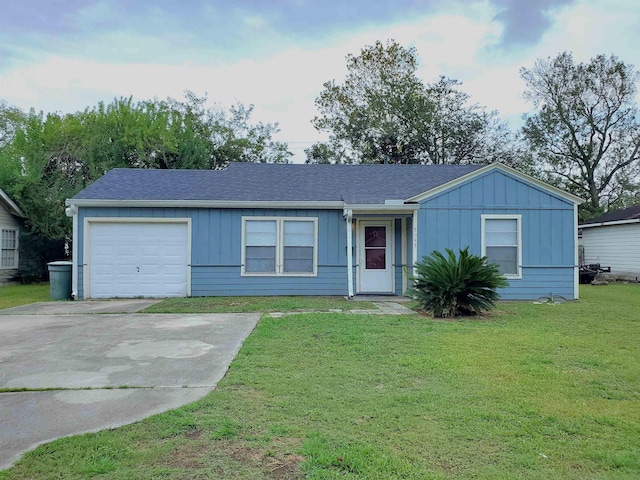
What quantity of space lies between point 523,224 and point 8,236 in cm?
1710

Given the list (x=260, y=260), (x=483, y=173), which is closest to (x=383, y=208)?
(x=483, y=173)

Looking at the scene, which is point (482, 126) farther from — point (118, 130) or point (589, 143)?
point (118, 130)

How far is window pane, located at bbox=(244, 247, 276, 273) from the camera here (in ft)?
37.3

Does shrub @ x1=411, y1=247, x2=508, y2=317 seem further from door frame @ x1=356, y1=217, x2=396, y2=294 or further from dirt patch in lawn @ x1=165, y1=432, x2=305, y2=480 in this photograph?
dirt patch in lawn @ x1=165, y1=432, x2=305, y2=480

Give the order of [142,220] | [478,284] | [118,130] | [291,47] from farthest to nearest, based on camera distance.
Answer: [118,130]
[291,47]
[142,220]
[478,284]

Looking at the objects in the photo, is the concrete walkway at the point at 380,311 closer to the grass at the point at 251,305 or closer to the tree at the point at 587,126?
the grass at the point at 251,305

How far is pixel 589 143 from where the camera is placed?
28.4 metres

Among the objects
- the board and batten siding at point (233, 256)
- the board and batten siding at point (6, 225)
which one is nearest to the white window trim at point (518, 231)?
the board and batten siding at point (233, 256)

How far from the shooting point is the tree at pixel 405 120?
89.5 feet

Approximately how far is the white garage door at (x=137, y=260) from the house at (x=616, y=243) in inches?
667

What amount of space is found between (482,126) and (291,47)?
1724cm

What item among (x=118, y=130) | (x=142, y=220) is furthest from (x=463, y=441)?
(x=118, y=130)

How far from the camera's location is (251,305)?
30.9 feet

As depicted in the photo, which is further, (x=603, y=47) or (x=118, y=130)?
(x=603, y=47)
